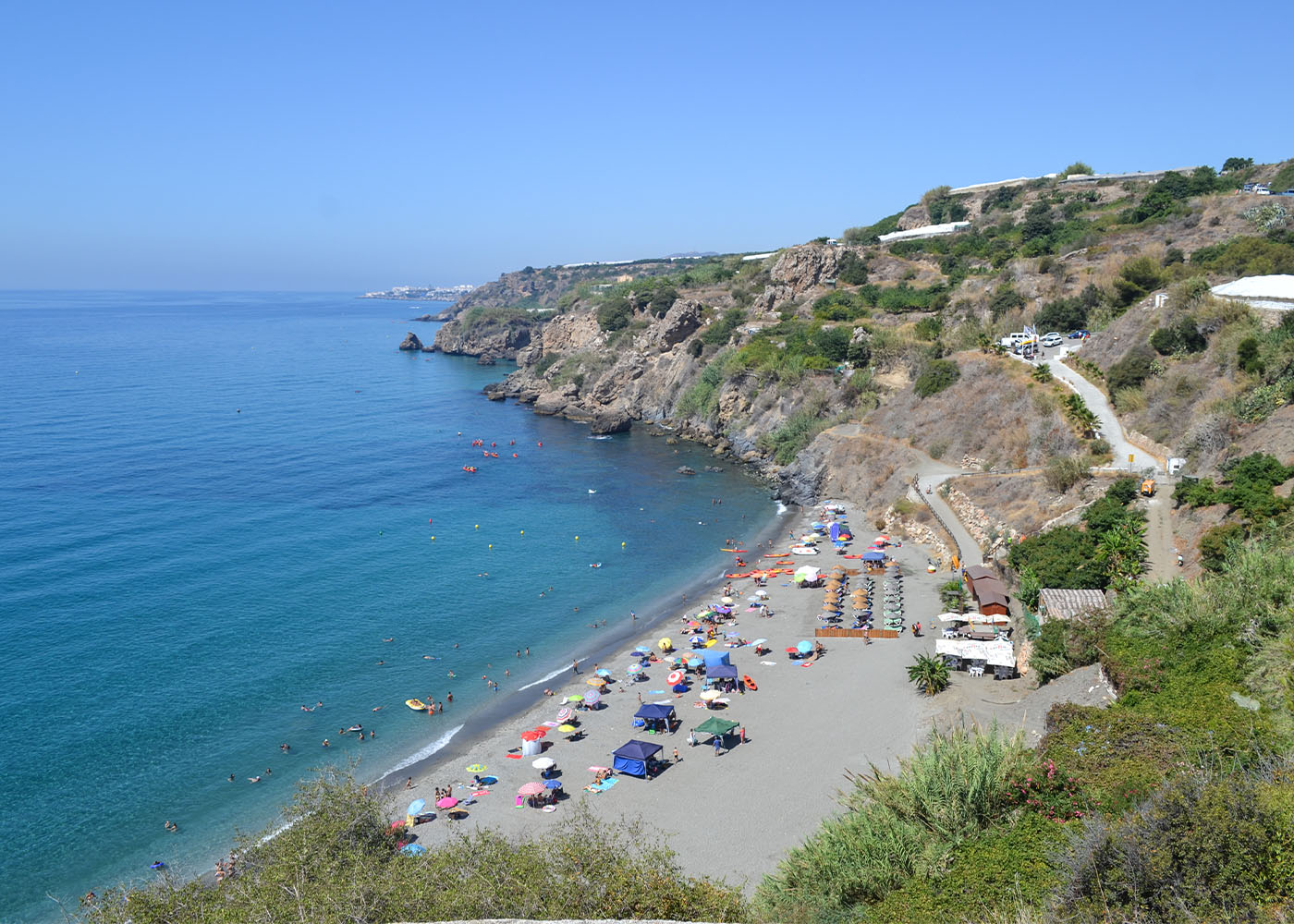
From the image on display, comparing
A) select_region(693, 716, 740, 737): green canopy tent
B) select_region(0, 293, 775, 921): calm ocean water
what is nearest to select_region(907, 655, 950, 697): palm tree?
select_region(693, 716, 740, 737): green canopy tent

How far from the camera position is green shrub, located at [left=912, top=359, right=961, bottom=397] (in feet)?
183

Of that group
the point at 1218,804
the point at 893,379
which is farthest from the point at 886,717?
the point at 893,379

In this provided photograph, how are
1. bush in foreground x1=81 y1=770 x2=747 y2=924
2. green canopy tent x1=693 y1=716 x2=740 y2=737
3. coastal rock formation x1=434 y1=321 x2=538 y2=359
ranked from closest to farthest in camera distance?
bush in foreground x1=81 y1=770 x2=747 y2=924 → green canopy tent x1=693 y1=716 x2=740 y2=737 → coastal rock formation x1=434 y1=321 x2=538 y2=359

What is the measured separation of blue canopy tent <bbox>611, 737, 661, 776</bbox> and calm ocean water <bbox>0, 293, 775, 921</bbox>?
294 inches

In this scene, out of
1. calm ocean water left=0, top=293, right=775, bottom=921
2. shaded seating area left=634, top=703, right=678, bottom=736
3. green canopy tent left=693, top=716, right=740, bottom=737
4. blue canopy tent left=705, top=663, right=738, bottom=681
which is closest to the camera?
calm ocean water left=0, top=293, right=775, bottom=921

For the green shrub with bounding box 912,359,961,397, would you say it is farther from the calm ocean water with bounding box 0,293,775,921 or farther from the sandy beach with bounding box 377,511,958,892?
the sandy beach with bounding box 377,511,958,892

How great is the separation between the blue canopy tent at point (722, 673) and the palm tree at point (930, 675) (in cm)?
649

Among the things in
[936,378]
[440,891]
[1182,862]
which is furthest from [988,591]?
[936,378]

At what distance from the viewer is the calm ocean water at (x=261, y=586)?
25750 mm

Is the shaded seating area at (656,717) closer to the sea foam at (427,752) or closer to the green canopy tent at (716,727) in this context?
the green canopy tent at (716,727)

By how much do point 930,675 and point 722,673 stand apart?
7.47m

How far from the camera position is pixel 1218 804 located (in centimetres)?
1145

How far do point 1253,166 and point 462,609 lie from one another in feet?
301

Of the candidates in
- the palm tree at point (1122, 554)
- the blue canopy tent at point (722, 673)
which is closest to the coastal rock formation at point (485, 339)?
the blue canopy tent at point (722, 673)
